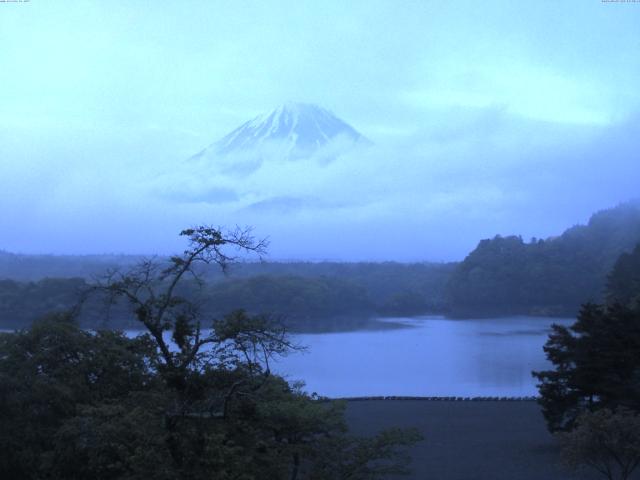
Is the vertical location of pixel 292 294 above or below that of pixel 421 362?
above

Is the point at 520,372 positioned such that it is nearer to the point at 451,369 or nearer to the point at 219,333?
the point at 451,369

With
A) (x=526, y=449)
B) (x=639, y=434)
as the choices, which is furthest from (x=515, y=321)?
(x=639, y=434)

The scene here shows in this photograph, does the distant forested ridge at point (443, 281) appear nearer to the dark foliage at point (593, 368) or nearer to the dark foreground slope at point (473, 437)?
the dark foreground slope at point (473, 437)

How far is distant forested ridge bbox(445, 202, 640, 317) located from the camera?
1522 inches

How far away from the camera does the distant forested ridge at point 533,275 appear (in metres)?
38.7

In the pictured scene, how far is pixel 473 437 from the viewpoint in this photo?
8953mm

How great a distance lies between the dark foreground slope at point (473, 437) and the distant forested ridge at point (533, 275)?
91.7 ft

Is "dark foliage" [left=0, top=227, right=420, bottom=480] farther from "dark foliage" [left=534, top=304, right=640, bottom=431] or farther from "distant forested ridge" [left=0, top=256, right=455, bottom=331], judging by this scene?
"distant forested ridge" [left=0, top=256, right=455, bottom=331]

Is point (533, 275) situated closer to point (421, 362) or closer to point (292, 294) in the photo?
point (292, 294)

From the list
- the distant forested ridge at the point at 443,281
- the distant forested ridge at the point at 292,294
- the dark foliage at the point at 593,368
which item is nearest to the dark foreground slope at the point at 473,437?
the dark foliage at the point at 593,368

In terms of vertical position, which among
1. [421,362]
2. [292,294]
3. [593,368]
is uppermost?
[292,294]

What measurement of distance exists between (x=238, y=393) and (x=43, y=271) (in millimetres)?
37820

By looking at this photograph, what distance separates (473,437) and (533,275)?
1265 inches

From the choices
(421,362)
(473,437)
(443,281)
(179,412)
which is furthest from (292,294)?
(179,412)
